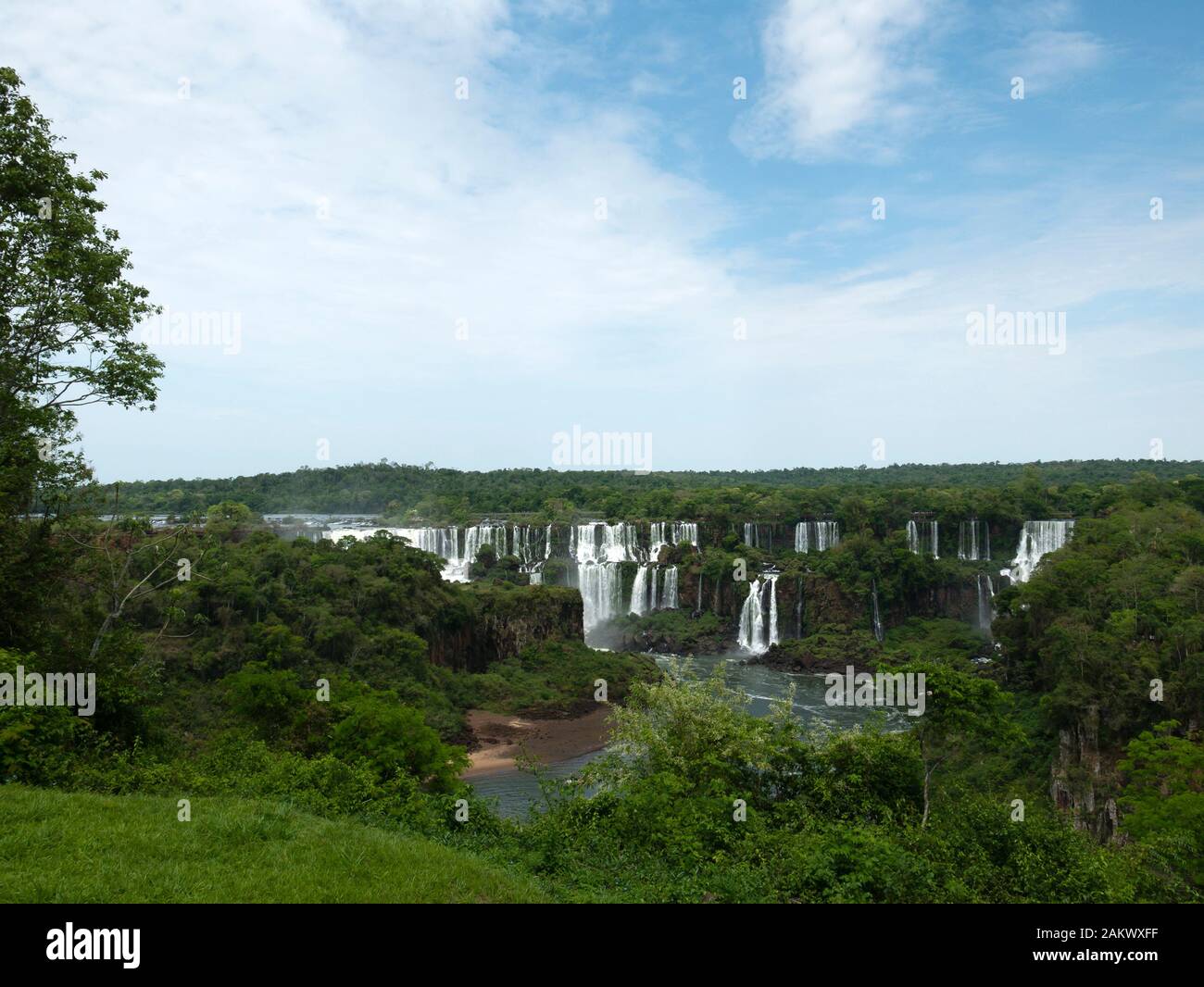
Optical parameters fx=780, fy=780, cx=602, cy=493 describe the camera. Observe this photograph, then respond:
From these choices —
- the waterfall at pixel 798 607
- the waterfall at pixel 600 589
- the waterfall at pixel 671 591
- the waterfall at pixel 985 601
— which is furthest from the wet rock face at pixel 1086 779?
the waterfall at pixel 600 589

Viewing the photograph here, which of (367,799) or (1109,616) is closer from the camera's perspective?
(367,799)

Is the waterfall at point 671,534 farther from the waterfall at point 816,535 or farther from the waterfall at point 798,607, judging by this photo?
the waterfall at point 798,607

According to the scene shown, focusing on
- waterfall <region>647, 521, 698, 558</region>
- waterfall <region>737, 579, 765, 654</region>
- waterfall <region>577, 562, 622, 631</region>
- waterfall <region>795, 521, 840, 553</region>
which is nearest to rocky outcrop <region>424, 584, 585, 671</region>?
waterfall <region>577, 562, 622, 631</region>

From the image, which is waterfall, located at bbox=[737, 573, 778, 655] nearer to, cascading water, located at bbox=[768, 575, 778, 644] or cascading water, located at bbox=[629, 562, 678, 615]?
cascading water, located at bbox=[768, 575, 778, 644]
